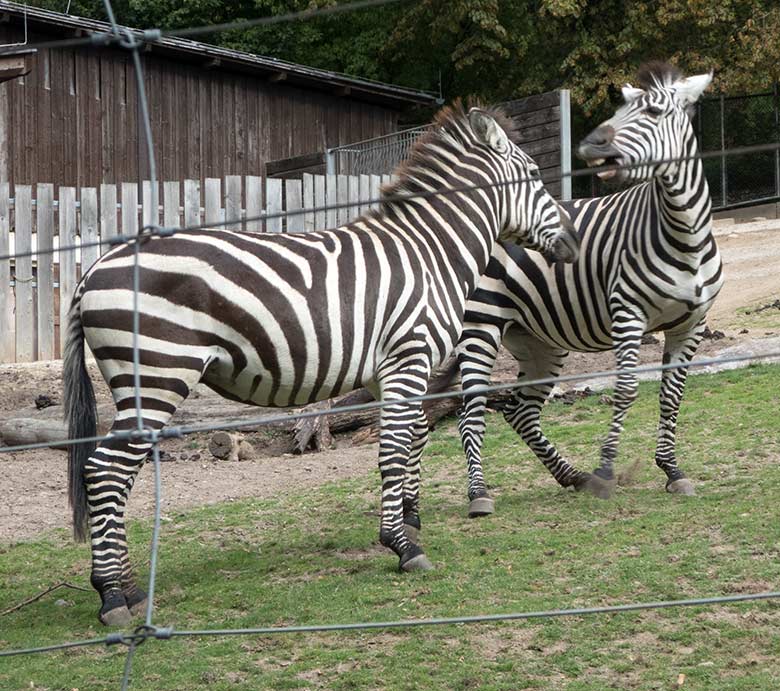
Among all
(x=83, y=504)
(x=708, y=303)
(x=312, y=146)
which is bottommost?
(x=83, y=504)

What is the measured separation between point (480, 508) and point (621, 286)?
1598mm

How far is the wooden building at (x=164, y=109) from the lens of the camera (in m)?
19.5

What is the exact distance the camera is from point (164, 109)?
69.5 feet

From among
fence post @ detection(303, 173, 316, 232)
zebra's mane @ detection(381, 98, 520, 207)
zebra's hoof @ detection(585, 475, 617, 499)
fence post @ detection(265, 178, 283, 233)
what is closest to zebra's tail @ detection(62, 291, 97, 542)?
zebra's mane @ detection(381, 98, 520, 207)

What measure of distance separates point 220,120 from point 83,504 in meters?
16.6

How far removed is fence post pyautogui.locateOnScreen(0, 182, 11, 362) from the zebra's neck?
7.40 m

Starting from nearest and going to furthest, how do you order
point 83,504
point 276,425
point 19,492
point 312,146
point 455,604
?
point 455,604 < point 83,504 < point 19,492 < point 276,425 < point 312,146

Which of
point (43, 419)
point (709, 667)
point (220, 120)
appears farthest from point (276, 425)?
point (220, 120)

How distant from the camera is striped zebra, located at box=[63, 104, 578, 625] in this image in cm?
555

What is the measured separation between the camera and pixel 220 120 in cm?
2172

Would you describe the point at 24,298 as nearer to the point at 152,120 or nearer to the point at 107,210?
the point at 107,210

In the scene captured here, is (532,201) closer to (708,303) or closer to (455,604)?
(708,303)

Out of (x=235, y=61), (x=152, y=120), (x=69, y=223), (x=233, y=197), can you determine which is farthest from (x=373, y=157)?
(x=69, y=223)

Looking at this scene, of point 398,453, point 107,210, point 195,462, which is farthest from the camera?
point 107,210
